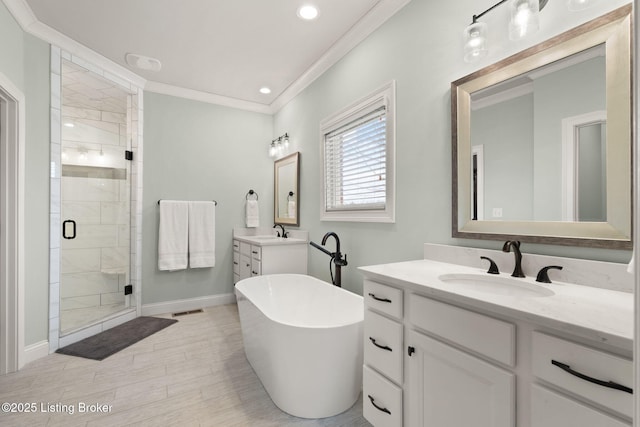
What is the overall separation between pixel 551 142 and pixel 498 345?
3.00 ft

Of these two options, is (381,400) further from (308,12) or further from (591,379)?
(308,12)

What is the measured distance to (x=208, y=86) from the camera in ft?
11.1

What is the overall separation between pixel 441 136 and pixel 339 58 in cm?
143

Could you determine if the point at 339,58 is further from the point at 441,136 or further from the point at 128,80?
the point at 128,80

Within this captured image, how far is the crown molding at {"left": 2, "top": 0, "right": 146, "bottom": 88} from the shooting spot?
2.08 meters

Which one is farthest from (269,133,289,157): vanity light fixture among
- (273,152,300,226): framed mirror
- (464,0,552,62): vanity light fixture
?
(464,0,552,62): vanity light fixture

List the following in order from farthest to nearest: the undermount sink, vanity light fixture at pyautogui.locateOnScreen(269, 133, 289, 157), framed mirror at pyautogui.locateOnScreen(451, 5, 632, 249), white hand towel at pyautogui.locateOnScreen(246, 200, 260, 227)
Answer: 1. white hand towel at pyautogui.locateOnScreen(246, 200, 260, 227)
2. vanity light fixture at pyautogui.locateOnScreen(269, 133, 289, 157)
3. the undermount sink
4. framed mirror at pyautogui.locateOnScreen(451, 5, 632, 249)

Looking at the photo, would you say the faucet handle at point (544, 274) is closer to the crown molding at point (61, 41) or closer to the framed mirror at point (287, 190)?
the framed mirror at point (287, 190)

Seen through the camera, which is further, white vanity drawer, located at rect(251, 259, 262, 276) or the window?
white vanity drawer, located at rect(251, 259, 262, 276)

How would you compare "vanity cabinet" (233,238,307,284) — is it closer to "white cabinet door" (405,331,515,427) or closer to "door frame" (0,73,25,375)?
"door frame" (0,73,25,375)

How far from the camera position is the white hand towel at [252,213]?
3783mm

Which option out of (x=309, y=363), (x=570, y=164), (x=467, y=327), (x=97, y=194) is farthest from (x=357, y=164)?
(x=97, y=194)

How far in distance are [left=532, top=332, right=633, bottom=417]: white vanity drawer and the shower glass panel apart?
3703mm

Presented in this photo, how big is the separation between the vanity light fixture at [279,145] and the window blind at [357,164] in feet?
2.93
